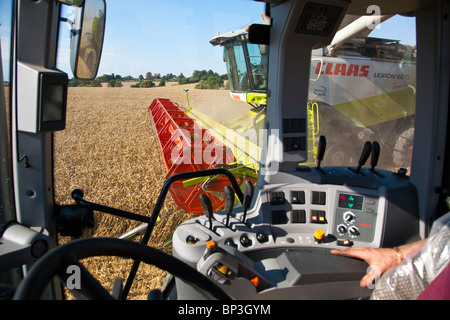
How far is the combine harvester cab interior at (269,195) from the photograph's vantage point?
1.38m

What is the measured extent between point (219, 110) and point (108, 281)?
6.53m

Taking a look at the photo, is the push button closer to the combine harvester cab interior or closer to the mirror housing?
the combine harvester cab interior

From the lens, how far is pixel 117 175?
22.5 ft

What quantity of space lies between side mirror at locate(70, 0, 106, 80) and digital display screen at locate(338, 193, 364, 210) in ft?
5.46

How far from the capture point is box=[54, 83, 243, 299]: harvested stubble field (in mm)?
3498

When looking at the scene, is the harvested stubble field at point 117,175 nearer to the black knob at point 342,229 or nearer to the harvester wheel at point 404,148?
the black knob at point 342,229

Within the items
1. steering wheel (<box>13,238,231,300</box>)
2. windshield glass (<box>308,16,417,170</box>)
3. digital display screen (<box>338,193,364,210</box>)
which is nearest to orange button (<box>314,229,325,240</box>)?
digital display screen (<box>338,193,364,210</box>)

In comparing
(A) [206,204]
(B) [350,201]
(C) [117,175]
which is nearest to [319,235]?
(B) [350,201]

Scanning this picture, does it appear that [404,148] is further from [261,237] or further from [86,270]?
[86,270]

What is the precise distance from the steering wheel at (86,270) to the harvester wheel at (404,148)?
23.9 feet

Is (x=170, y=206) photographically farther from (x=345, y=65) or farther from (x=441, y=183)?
(x=345, y=65)

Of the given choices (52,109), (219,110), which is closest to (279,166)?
Answer: (52,109)

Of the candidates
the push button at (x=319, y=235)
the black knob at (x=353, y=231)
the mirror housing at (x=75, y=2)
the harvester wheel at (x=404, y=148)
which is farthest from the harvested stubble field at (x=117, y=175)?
the harvester wheel at (x=404, y=148)

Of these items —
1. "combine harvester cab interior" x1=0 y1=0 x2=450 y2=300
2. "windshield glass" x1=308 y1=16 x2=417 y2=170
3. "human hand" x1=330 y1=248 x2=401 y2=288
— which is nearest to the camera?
"combine harvester cab interior" x1=0 y1=0 x2=450 y2=300
